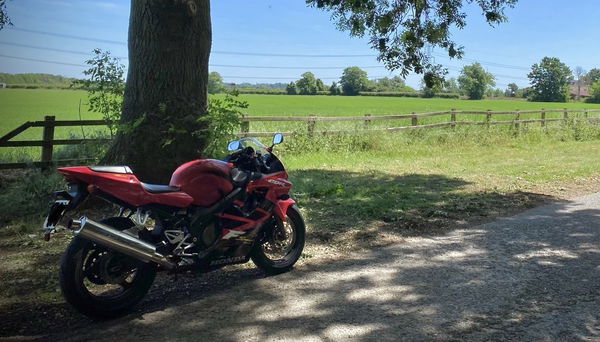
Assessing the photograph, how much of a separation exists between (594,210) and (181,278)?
637 cm

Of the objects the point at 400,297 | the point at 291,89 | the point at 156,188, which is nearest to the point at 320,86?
the point at 291,89

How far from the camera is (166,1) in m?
6.28

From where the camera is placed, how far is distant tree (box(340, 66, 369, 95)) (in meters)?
61.5

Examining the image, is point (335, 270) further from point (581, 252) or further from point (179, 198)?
point (581, 252)

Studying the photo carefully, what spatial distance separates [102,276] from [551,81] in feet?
243

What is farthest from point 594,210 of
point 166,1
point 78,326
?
point 78,326

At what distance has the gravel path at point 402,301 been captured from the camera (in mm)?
3521

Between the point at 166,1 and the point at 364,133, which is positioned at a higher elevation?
the point at 166,1

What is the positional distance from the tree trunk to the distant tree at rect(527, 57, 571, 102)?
2691 inches

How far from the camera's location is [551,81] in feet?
223

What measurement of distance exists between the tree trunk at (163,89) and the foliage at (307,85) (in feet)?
178

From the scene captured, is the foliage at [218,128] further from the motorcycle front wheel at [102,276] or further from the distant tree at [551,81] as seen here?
the distant tree at [551,81]

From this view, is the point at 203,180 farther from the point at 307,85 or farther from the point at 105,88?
the point at 307,85

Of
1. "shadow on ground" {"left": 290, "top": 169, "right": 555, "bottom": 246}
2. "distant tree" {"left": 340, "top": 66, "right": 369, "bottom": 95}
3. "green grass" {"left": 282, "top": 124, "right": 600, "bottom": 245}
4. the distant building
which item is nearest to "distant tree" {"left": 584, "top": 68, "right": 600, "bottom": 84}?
the distant building
